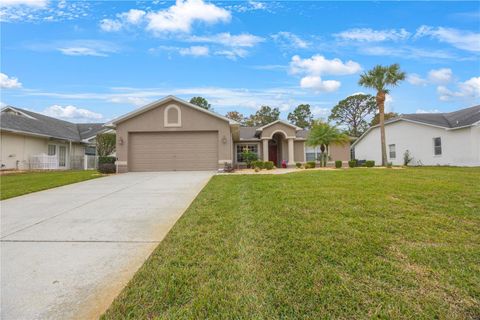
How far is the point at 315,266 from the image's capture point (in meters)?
2.67

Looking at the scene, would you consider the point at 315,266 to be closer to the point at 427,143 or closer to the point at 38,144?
the point at 427,143

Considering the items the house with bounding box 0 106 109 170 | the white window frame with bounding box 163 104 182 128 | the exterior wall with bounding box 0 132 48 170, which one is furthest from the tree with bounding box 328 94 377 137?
the exterior wall with bounding box 0 132 48 170

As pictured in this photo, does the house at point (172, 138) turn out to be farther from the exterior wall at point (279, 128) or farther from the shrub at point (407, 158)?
the shrub at point (407, 158)

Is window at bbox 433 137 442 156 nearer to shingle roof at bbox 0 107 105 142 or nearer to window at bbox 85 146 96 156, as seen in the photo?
shingle roof at bbox 0 107 105 142

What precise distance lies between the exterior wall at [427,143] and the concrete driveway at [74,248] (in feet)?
63.9

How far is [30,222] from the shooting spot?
4.84m

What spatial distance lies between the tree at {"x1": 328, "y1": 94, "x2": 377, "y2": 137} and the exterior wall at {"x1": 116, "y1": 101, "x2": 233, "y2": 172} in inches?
1389

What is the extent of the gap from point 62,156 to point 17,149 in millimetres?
4474

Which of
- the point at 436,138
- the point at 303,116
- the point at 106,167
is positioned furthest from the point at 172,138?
the point at 303,116

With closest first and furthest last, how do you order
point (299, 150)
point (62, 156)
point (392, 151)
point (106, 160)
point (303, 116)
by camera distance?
point (106, 160), point (62, 156), point (299, 150), point (392, 151), point (303, 116)

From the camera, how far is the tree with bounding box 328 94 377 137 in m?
44.0

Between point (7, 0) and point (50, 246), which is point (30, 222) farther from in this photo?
point (7, 0)

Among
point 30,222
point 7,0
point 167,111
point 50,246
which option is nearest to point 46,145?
point 167,111

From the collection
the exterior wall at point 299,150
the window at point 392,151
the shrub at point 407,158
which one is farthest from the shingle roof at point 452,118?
the exterior wall at point 299,150
